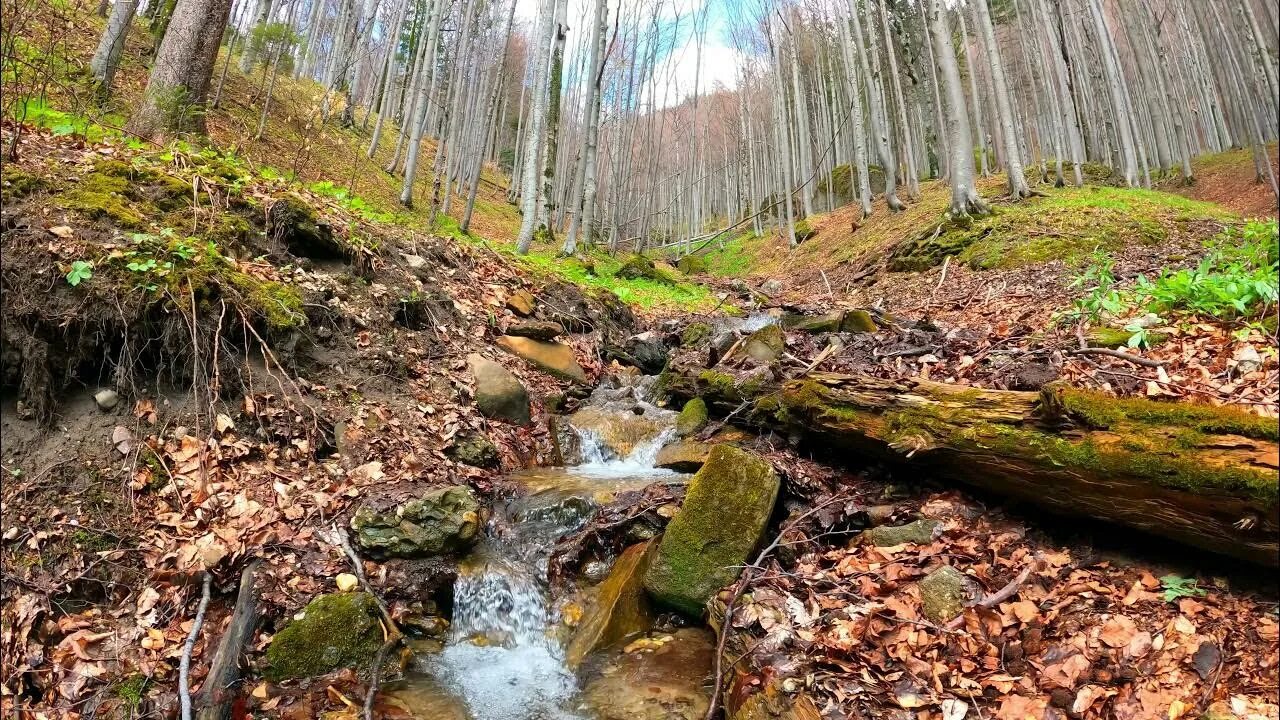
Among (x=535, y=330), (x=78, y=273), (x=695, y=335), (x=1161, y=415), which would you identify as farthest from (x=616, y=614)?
(x=695, y=335)

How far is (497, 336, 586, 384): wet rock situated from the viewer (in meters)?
7.47

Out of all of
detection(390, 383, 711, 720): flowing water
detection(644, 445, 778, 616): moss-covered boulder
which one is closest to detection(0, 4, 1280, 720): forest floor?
detection(644, 445, 778, 616): moss-covered boulder

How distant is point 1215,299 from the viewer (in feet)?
11.4

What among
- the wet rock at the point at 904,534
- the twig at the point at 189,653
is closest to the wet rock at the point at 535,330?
the twig at the point at 189,653

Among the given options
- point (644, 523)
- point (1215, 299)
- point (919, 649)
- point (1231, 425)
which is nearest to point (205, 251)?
point (644, 523)

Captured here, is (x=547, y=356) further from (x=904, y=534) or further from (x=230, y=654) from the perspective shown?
(x=904, y=534)

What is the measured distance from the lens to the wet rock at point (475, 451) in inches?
212

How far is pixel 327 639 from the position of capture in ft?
11.3

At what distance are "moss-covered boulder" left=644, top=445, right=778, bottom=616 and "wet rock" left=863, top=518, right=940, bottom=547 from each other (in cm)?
72

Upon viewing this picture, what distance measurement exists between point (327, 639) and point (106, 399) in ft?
7.48

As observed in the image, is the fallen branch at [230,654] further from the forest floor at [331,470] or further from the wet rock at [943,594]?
the wet rock at [943,594]

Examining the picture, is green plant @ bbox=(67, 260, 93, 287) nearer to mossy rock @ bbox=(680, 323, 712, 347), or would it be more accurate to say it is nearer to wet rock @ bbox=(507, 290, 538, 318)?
wet rock @ bbox=(507, 290, 538, 318)

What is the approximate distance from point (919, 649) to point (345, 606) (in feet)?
11.3

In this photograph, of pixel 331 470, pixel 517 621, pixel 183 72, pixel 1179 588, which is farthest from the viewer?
pixel 183 72
